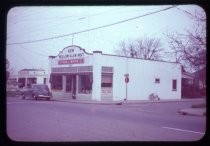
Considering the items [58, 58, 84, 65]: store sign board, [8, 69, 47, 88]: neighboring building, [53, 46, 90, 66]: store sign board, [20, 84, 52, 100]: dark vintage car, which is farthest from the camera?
[58, 58, 84, 65]: store sign board

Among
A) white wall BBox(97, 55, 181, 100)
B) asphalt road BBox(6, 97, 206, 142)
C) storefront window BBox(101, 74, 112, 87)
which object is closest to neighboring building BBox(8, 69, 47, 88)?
asphalt road BBox(6, 97, 206, 142)

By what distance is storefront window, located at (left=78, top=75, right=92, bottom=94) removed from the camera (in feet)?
65.7

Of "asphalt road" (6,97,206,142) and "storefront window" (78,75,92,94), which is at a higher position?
"storefront window" (78,75,92,94)

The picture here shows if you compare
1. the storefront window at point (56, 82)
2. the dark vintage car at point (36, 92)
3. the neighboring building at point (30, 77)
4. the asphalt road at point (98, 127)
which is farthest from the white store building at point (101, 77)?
the asphalt road at point (98, 127)

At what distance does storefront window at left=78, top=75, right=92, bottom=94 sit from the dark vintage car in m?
2.04

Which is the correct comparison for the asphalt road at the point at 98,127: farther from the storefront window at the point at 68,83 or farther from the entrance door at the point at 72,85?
the entrance door at the point at 72,85

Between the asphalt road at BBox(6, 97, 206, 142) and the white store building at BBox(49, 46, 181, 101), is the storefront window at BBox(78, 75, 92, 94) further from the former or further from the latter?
the asphalt road at BBox(6, 97, 206, 142)

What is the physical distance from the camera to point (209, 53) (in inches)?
158

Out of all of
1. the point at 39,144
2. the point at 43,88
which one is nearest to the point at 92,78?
the point at 43,88

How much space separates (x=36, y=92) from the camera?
17750 millimetres

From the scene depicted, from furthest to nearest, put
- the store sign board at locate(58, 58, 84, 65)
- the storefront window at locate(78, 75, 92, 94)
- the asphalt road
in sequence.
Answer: the store sign board at locate(58, 58, 84, 65) → the storefront window at locate(78, 75, 92, 94) → the asphalt road
